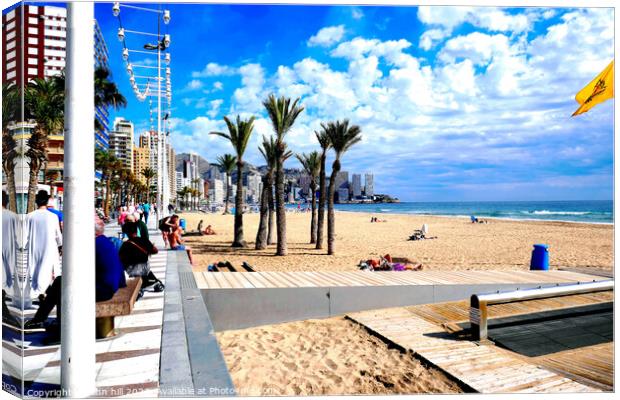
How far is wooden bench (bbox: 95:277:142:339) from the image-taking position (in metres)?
3.63

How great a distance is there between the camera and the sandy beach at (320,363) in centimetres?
390

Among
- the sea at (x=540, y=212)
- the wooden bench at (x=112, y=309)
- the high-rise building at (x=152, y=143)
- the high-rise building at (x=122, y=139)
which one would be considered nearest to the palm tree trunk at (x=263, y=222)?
the high-rise building at (x=152, y=143)

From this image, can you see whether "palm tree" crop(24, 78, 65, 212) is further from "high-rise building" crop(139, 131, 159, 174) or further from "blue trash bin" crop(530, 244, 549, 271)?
"high-rise building" crop(139, 131, 159, 174)

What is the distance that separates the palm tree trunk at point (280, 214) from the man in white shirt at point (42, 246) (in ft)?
35.7

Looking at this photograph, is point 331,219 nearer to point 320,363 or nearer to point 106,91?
point 320,363

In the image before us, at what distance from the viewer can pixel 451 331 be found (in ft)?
16.7

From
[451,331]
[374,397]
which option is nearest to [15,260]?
[374,397]

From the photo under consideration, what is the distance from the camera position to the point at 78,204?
259 cm

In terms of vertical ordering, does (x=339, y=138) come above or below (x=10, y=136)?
above

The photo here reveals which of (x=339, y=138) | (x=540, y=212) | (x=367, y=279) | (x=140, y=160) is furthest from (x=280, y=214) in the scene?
(x=140, y=160)

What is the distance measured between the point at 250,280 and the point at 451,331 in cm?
310

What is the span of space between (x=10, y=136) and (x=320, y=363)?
359 centimetres

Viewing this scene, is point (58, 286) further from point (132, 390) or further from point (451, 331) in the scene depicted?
point (451, 331)

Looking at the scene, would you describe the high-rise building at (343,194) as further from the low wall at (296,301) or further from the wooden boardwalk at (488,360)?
the wooden boardwalk at (488,360)
